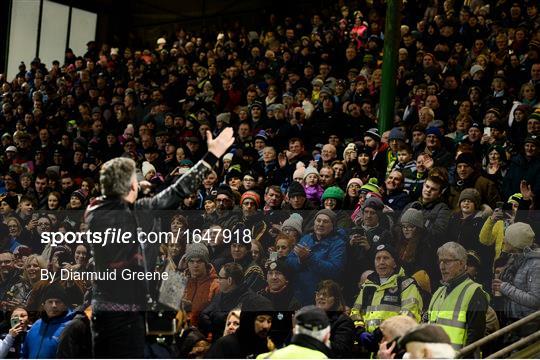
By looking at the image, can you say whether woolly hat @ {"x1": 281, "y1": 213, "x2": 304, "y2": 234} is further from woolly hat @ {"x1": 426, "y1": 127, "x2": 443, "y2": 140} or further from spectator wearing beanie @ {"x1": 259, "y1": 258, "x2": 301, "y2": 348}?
woolly hat @ {"x1": 426, "y1": 127, "x2": 443, "y2": 140}

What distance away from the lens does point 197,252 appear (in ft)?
27.4

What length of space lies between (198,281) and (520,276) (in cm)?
298

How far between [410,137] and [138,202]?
612 centimetres

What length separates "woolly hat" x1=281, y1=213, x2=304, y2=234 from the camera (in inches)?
332

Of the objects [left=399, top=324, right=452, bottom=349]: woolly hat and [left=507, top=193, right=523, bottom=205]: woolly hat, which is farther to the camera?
[left=507, top=193, right=523, bottom=205]: woolly hat

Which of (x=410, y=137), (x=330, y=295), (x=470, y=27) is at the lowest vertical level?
(x=330, y=295)

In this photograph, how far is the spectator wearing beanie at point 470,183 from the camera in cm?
808

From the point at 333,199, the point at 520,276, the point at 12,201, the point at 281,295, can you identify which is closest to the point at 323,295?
the point at 281,295

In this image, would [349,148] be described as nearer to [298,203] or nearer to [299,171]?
[299,171]

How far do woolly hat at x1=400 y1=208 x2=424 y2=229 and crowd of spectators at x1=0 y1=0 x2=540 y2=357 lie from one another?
1.0 inches

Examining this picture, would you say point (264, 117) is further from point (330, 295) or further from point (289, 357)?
point (289, 357)

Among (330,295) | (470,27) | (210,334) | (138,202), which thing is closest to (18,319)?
(210,334)

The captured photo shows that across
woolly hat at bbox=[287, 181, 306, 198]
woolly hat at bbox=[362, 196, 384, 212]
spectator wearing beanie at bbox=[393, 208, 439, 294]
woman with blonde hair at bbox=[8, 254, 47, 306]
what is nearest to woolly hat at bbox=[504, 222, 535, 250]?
spectator wearing beanie at bbox=[393, 208, 439, 294]

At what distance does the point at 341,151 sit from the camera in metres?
10.6
